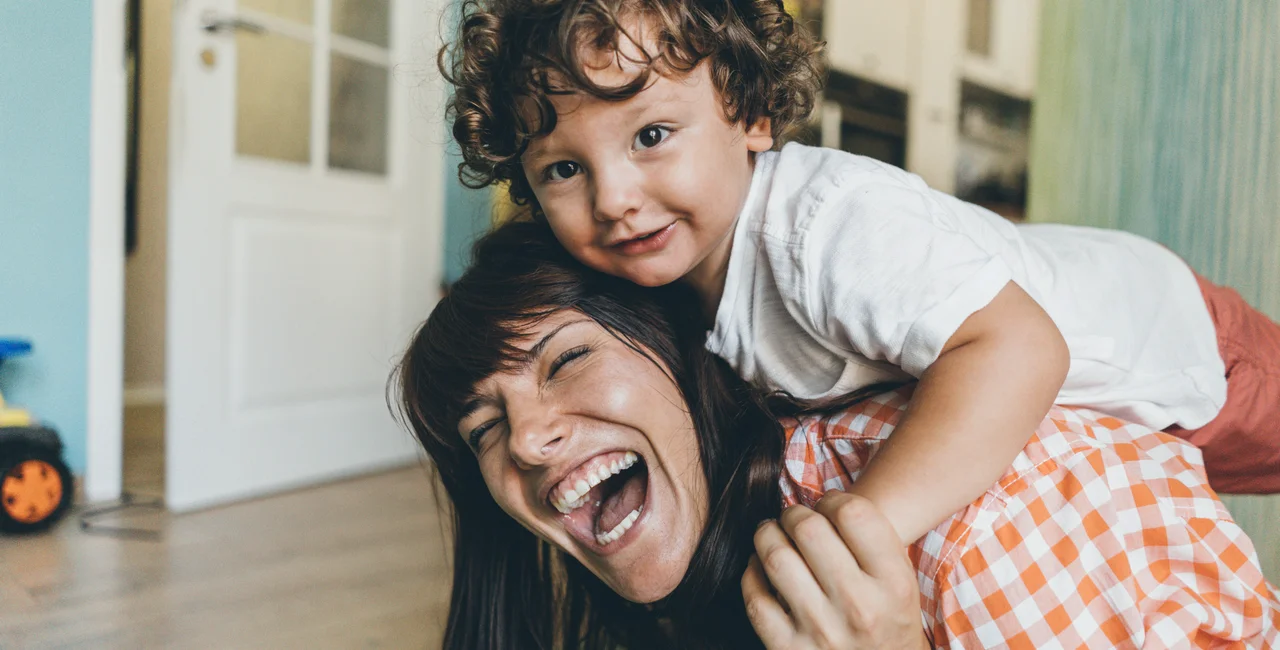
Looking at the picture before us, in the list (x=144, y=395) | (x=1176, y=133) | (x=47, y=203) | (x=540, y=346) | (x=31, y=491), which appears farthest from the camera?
(x=144, y=395)

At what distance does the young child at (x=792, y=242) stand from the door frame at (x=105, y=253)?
1399 millimetres

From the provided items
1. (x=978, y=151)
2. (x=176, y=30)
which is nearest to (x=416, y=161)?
(x=176, y=30)

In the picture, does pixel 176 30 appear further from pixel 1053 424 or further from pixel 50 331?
pixel 1053 424

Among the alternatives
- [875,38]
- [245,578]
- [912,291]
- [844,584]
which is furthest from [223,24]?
[875,38]

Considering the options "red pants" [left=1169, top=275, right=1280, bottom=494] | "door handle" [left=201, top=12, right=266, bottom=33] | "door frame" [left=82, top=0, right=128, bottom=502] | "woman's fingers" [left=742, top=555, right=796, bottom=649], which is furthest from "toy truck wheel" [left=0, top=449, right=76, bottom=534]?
"red pants" [left=1169, top=275, right=1280, bottom=494]

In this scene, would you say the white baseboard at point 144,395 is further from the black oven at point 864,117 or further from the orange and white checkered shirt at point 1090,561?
the orange and white checkered shirt at point 1090,561

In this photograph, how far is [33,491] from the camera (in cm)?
177

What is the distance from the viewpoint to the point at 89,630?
1286 mm

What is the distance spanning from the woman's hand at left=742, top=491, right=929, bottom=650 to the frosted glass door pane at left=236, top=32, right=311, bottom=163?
191 cm

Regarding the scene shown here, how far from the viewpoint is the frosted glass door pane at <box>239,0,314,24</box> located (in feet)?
7.12

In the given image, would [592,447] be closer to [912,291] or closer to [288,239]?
[912,291]

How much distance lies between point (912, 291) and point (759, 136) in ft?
0.87

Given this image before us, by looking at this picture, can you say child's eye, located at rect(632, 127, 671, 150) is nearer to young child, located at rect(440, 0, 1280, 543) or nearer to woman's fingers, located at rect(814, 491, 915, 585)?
young child, located at rect(440, 0, 1280, 543)

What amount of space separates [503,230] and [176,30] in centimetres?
143
